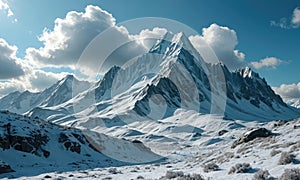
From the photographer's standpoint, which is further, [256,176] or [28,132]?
[28,132]

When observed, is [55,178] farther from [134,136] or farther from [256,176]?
[134,136]

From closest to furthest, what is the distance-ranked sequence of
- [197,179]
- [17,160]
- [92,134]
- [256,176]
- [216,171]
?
[256,176] → [197,179] → [216,171] → [17,160] → [92,134]

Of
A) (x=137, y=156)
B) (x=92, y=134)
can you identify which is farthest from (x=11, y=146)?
(x=137, y=156)

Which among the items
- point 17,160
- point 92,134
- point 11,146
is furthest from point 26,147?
point 92,134

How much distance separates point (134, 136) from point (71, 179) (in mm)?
149019

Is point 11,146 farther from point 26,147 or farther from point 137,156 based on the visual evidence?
point 137,156

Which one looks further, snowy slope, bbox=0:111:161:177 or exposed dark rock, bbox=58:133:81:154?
exposed dark rock, bbox=58:133:81:154

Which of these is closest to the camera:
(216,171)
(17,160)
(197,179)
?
(197,179)

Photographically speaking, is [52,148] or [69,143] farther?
[69,143]

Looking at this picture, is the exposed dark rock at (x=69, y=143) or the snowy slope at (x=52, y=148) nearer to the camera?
the snowy slope at (x=52, y=148)

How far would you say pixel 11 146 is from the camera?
4897cm

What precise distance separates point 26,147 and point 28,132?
5.00m

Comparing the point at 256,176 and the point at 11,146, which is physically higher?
the point at 11,146

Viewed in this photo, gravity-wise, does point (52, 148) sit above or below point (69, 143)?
below
